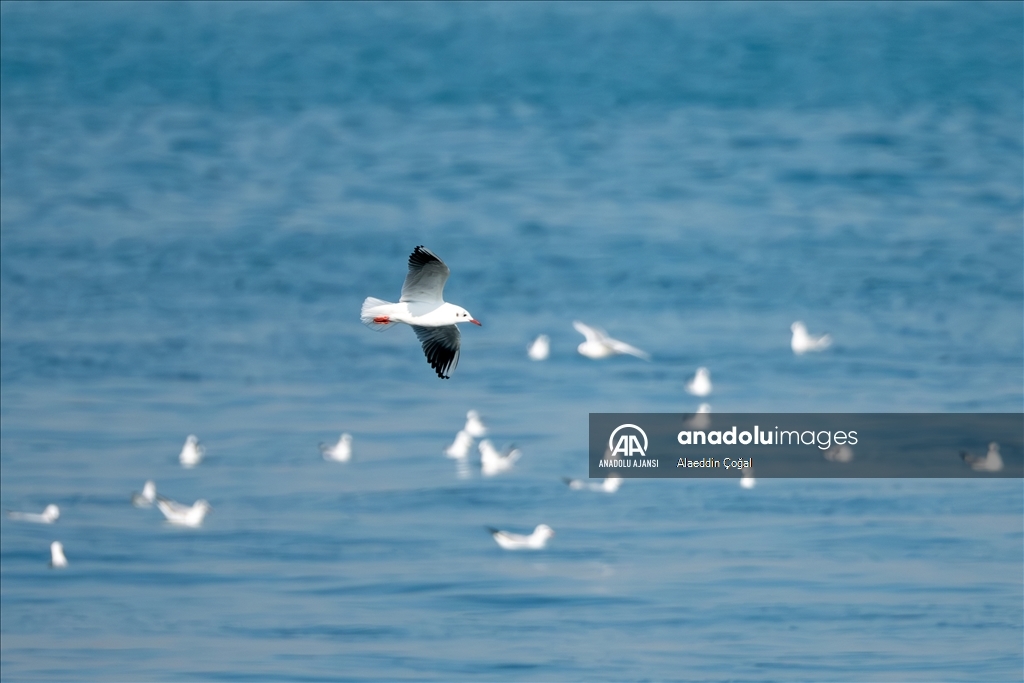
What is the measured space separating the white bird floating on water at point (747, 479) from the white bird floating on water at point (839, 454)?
842mm

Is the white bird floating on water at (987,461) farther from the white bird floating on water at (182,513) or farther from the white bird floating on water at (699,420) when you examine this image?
the white bird floating on water at (182,513)

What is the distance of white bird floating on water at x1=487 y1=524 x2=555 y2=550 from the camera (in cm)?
1231

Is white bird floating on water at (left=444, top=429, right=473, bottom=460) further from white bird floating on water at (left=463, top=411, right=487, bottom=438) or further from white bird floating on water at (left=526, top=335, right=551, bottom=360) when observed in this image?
white bird floating on water at (left=526, top=335, right=551, bottom=360)

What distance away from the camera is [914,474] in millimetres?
13938

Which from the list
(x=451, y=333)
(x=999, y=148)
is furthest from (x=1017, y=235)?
(x=451, y=333)

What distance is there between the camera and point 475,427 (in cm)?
1448

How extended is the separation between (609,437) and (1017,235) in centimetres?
988

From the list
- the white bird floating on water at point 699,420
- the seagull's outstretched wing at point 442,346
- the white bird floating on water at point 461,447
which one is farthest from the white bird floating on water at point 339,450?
the seagull's outstretched wing at point 442,346

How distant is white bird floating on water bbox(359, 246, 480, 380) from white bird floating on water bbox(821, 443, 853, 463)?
18.8 ft

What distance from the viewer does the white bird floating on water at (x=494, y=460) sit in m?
13.6

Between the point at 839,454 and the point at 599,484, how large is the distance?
2.06 metres

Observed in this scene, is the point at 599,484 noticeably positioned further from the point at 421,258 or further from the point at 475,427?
the point at 421,258

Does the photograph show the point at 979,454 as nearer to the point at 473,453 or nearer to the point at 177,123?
the point at 473,453

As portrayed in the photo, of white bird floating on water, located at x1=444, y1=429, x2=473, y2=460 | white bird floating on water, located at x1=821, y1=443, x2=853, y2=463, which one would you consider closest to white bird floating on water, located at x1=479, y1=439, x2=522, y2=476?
white bird floating on water, located at x1=444, y1=429, x2=473, y2=460
